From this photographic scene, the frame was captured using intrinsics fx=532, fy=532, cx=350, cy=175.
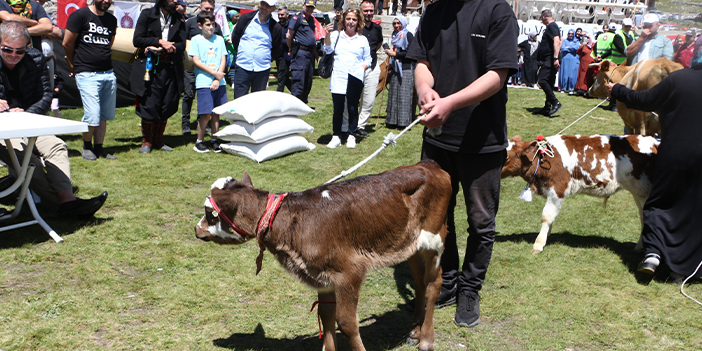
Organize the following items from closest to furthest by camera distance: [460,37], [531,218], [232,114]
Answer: [460,37]
[531,218]
[232,114]

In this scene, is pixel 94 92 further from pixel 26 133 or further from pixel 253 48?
pixel 26 133

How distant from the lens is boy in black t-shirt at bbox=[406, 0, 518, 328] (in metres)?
3.35

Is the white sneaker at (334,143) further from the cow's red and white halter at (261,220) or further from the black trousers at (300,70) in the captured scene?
the cow's red and white halter at (261,220)

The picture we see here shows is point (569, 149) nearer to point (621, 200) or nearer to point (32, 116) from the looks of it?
point (621, 200)

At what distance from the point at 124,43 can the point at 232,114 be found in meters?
2.67

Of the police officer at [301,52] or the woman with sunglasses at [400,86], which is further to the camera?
the woman with sunglasses at [400,86]

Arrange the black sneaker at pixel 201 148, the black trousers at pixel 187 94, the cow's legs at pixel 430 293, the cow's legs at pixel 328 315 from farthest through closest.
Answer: the black trousers at pixel 187 94, the black sneaker at pixel 201 148, the cow's legs at pixel 430 293, the cow's legs at pixel 328 315

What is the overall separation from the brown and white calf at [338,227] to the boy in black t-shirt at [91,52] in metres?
5.39

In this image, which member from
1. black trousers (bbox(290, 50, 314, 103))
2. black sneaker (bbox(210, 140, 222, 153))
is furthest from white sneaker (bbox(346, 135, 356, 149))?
black sneaker (bbox(210, 140, 222, 153))

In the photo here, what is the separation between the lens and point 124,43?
9195 millimetres

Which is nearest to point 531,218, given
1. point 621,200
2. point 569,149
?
point 569,149

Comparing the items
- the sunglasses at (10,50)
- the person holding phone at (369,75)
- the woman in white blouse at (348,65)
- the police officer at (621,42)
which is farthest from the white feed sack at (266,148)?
the police officer at (621,42)

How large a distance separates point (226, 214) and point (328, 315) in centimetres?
87

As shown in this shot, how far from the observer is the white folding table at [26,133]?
4371mm
